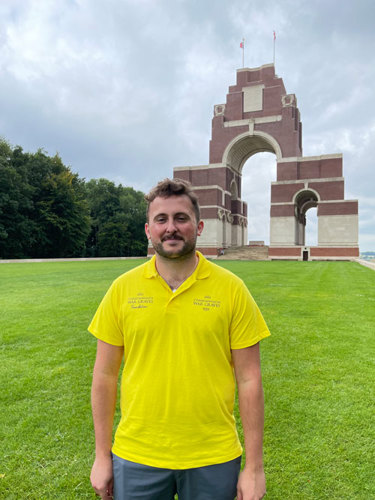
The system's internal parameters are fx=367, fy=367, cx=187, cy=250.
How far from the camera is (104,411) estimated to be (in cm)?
170

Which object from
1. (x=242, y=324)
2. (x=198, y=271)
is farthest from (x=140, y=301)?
(x=242, y=324)

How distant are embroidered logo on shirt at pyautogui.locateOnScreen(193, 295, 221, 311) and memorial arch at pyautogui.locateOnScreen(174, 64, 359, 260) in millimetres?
38225

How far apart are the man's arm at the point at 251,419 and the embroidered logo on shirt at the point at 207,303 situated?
0.23 meters

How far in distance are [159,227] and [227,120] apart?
45.0 meters

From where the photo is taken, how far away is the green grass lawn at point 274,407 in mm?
2590

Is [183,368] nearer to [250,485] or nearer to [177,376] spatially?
[177,376]

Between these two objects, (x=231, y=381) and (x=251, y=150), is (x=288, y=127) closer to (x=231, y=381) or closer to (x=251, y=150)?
(x=251, y=150)

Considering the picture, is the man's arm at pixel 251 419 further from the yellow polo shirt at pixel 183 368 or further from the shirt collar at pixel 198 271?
the shirt collar at pixel 198 271

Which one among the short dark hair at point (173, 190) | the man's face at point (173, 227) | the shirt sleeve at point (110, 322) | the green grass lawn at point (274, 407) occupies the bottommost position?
the green grass lawn at point (274, 407)

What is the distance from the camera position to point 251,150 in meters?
46.0

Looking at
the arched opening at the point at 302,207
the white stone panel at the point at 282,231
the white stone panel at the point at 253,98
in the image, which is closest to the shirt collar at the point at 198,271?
the white stone panel at the point at 282,231

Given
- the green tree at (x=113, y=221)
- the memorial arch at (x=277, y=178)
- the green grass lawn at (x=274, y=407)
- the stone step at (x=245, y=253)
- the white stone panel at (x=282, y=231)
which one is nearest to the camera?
the green grass lawn at (x=274, y=407)

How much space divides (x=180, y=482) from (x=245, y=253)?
134 feet

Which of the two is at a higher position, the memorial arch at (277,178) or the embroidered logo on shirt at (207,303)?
the memorial arch at (277,178)
